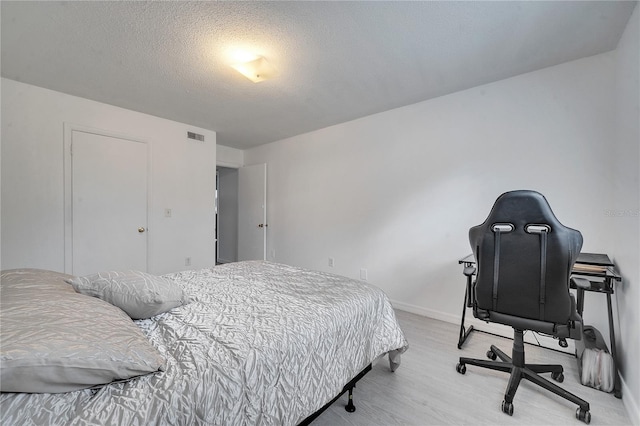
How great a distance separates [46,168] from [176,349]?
10.3ft

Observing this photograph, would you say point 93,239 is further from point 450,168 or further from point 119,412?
point 450,168

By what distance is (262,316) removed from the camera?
1.25m

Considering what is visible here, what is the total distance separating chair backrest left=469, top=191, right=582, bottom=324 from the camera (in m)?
1.47

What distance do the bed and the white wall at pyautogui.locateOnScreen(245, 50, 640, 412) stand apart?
4.99 ft

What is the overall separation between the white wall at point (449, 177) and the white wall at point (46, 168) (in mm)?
1910

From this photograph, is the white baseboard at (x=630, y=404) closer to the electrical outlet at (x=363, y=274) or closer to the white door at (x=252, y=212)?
the electrical outlet at (x=363, y=274)

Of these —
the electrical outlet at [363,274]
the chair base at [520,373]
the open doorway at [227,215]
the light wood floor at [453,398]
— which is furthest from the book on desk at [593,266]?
the open doorway at [227,215]

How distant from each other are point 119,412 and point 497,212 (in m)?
1.92

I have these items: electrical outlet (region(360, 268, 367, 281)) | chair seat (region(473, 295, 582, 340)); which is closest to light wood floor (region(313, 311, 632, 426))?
chair seat (region(473, 295, 582, 340))

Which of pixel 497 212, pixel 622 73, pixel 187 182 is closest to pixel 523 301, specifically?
pixel 497 212

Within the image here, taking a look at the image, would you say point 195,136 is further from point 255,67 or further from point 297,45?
point 297,45

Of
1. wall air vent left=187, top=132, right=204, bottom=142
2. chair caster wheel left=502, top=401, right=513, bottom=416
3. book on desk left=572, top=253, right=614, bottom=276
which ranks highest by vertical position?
wall air vent left=187, top=132, right=204, bottom=142

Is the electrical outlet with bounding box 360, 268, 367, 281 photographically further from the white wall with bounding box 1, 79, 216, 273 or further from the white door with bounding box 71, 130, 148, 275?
the white door with bounding box 71, 130, 148, 275

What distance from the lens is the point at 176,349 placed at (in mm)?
971
